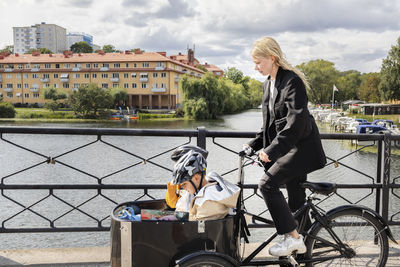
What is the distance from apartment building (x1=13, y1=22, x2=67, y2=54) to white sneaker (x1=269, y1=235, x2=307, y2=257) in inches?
7260

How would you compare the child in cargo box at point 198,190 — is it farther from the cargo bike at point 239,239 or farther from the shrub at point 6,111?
the shrub at point 6,111

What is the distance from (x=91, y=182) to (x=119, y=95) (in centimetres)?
6237

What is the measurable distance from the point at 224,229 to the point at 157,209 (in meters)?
0.63

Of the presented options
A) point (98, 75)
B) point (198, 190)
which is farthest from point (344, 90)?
point (198, 190)

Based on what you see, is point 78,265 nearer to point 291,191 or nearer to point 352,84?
point 291,191

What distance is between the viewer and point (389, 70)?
5303 centimetres

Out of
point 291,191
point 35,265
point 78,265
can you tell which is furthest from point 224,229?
point 35,265

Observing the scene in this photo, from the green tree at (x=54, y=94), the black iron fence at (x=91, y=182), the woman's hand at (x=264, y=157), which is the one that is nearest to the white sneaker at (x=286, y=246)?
the woman's hand at (x=264, y=157)

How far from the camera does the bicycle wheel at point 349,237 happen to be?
287cm

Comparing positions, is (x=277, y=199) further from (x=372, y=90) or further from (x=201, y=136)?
(x=372, y=90)

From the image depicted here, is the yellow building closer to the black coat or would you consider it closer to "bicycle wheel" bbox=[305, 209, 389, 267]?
"bicycle wheel" bbox=[305, 209, 389, 267]

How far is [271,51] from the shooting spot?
2680 millimetres

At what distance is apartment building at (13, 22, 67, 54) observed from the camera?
177 m

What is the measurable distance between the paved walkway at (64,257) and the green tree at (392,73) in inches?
2215
